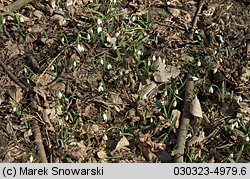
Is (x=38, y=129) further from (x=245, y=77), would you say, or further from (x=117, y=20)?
(x=245, y=77)

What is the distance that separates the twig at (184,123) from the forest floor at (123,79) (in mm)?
41

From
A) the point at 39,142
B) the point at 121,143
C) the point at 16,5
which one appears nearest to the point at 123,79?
the point at 121,143

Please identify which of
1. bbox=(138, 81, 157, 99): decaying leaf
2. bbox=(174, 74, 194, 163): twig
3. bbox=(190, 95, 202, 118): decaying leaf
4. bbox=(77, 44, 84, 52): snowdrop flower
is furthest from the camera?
bbox=(77, 44, 84, 52): snowdrop flower

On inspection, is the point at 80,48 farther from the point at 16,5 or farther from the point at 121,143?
the point at 121,143

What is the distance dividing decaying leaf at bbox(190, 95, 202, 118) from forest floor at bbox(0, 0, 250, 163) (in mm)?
49

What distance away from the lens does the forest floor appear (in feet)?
12.3

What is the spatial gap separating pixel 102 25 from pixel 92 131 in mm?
982

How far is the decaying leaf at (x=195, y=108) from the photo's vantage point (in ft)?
12.3

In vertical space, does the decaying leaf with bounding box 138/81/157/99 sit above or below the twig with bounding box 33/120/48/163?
above

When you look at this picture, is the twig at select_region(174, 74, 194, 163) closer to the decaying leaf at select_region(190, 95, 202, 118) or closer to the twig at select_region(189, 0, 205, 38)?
the decaying leaf at select_region(190, 95, 202, 118)

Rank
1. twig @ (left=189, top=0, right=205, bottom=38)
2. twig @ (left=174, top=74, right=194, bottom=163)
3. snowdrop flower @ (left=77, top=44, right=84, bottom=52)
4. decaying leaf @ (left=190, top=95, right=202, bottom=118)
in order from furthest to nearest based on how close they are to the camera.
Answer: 1. twig @ (left=189, top=0, right=205, bottom=38)
2. snowdrop flower @ (left=77, top=44, right=84, bottom=52)
3. decaying leaf @ (left=190, top=95, right=202, bottom=118)
4. twig @ (left=174, top=74, right=194, bottom=163)

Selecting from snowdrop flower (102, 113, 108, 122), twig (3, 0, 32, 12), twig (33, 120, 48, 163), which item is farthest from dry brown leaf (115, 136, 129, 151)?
twig (3, 0, 32, 12)

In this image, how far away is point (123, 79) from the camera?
4043 mm

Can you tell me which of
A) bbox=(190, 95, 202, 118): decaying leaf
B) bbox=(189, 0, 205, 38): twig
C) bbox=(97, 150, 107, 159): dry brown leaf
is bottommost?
bbox=(97, 150, 107, 159): dry brown leaf
